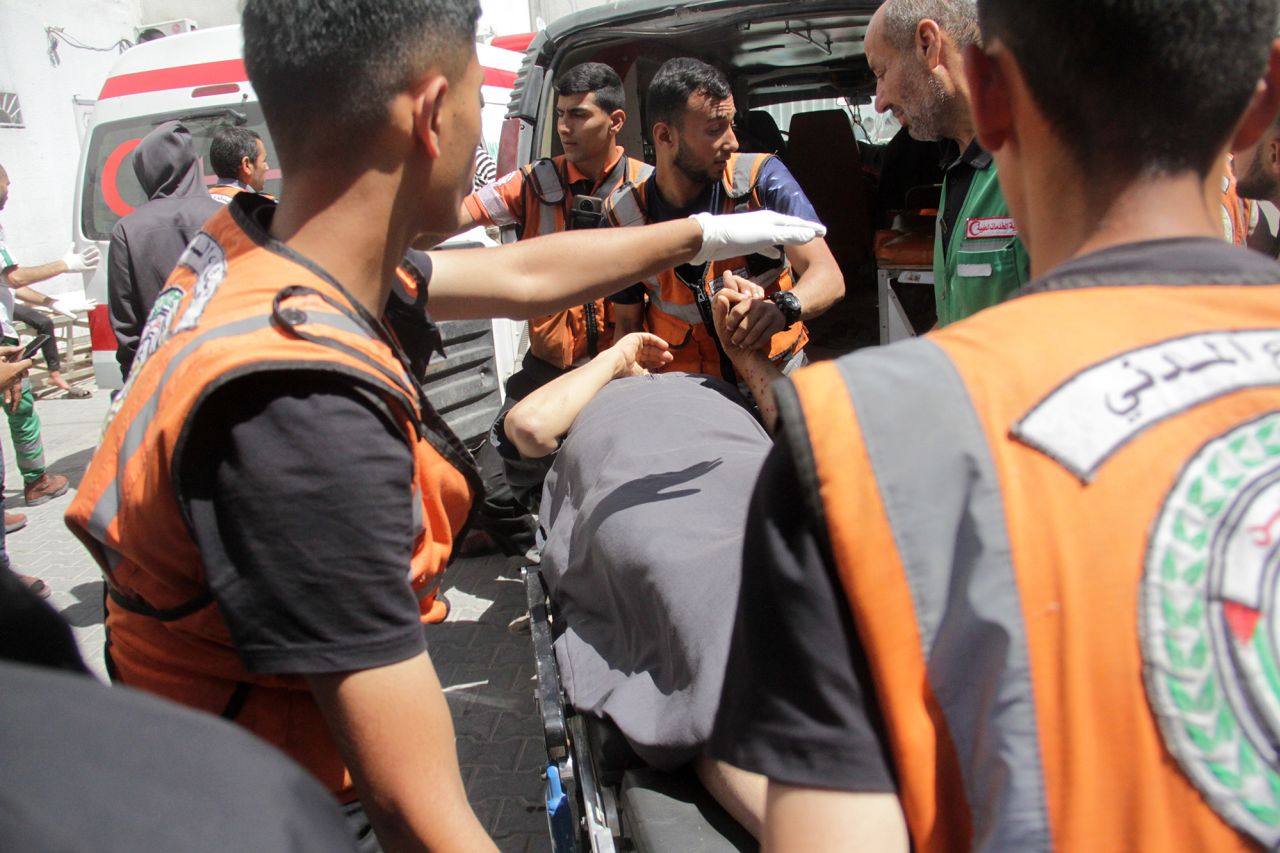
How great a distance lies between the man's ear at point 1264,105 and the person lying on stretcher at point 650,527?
3.77ft

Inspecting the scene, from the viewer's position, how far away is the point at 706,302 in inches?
129

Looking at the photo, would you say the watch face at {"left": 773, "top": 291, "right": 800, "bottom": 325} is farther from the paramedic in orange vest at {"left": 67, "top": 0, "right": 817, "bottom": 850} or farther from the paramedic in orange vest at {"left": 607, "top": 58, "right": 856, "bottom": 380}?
the paramedic in orange vest at {"left": 67, "top": 0, "right": 817, "bottom": 850}

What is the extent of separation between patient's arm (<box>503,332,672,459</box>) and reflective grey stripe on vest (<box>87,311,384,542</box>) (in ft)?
5.92

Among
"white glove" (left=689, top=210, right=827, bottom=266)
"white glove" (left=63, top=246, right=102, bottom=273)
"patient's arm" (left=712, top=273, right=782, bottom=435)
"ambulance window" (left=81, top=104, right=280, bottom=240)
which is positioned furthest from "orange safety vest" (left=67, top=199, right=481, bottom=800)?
"white glove" (left=63, top=246, right=102, bottom=273)

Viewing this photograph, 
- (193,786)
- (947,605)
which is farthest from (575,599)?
(193,786)

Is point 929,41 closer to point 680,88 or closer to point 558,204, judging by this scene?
point 680,88

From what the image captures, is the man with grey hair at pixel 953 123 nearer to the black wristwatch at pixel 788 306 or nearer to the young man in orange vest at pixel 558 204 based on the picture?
the black wristwatch at pixel 788 306

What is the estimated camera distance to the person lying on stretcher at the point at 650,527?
5.69 feet

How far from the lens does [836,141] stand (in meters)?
7.36

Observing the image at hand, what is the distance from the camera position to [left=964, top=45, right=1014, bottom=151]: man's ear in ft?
2.74

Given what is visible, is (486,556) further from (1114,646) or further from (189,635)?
(1114,646)

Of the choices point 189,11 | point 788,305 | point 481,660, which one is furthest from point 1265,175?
point 189,11

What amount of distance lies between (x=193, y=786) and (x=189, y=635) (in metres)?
0.69

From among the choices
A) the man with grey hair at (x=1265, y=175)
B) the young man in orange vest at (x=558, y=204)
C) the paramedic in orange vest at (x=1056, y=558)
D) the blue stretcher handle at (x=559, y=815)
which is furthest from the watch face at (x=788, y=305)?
the paramedic in orange vest at (x=1056, y=558)
